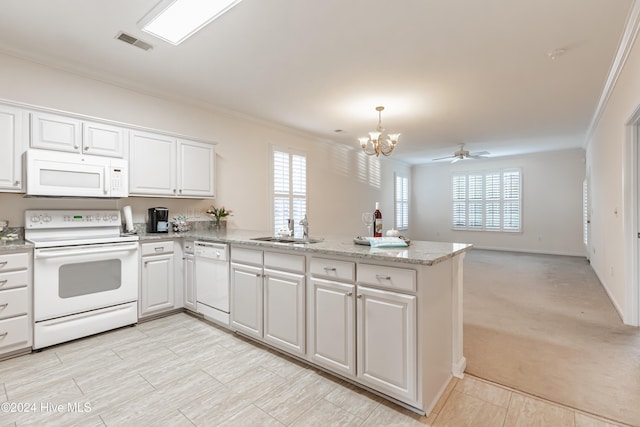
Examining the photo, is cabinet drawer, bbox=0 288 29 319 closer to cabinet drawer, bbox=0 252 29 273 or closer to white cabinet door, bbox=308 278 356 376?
cabinet drawer, bbox=0 252 29 273

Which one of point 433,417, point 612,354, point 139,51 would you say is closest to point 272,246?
point 433,417

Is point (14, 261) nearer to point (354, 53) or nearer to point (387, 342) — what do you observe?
point (387, 342)

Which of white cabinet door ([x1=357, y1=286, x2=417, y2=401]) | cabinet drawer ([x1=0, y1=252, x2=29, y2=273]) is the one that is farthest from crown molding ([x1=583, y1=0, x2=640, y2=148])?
cabinet drawer ([x1=0, y1=252, x2=29, y2=273])

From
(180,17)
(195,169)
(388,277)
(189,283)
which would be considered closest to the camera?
(388,277)

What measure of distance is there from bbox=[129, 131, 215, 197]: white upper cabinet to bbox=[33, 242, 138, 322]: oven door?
0.76 meters

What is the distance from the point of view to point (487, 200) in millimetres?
8820

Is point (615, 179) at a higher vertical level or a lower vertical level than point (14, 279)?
higher

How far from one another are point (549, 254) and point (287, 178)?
6.96 meters

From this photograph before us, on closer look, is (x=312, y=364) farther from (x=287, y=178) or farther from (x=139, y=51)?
(x=287, y=178)

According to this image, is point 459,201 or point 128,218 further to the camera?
point 459,201

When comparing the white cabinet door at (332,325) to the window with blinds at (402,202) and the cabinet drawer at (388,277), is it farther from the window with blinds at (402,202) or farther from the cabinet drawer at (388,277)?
the window with blinds at (402,202)

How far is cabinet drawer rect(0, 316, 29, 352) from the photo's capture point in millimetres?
2395

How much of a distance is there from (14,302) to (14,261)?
1.06 feet

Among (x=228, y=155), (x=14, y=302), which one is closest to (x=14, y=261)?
(x=14, y=302)
